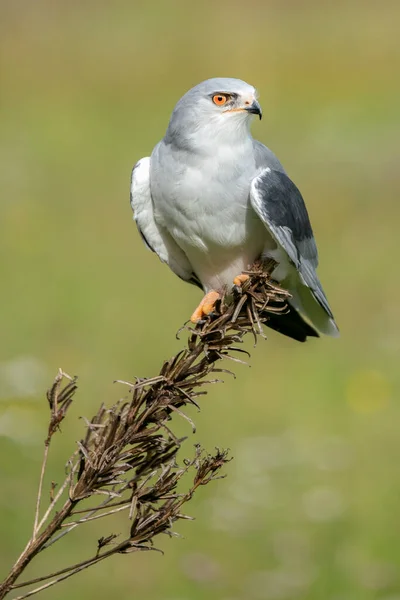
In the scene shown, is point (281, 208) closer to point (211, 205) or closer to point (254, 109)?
point (211, 205)

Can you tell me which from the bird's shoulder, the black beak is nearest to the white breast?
the bird's shoulder

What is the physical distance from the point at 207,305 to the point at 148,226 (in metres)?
0.57

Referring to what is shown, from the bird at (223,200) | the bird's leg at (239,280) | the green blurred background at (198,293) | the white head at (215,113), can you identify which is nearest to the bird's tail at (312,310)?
the bird at (223,200)

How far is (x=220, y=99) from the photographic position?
4742 mm

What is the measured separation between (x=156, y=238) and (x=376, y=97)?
476 inches

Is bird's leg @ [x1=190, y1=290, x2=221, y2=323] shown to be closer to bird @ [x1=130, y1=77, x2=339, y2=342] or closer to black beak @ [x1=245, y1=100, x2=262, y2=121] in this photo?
bird @ [x1=130, y1=77, x2=339, y2=342]

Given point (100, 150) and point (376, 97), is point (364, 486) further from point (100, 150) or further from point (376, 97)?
point (376, 97)

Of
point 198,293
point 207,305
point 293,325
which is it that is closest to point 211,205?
point 207,305

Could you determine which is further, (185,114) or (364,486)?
(364,486)

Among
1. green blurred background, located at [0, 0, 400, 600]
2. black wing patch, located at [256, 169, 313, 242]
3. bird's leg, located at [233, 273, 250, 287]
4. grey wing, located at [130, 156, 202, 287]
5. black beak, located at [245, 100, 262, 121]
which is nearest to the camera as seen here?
bird's leg, located at [233, 273, 250, 287]

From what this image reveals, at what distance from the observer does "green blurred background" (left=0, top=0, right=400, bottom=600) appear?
7090 mm

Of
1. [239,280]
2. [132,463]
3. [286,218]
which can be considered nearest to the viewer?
[132,463]

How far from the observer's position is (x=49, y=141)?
14594 millimetres

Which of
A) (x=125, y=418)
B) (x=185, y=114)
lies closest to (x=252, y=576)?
(x=185, y=114)
